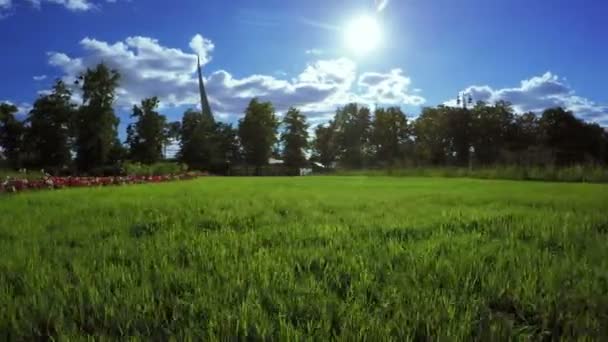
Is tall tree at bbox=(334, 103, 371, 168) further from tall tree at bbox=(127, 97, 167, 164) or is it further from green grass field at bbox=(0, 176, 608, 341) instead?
green grass field at bbox=(0, 176, 608, 341)

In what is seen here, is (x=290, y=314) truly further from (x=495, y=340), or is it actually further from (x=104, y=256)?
(x=104, y=256)

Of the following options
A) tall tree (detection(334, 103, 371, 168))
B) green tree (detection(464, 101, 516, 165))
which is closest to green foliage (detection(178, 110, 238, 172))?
tall tree (detection(334, 103, 371, 168))

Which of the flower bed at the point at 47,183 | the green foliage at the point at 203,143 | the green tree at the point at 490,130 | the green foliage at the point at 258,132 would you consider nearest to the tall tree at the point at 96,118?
the green foliage at the point at 203,143

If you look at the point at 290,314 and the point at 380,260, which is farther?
the point at 380,260

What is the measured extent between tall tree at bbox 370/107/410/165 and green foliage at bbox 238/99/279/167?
52.4 feet

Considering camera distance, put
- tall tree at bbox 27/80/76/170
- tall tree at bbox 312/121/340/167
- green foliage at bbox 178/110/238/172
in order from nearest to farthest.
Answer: tall tree at bbox 27/80/76/170
green foliage at bbox 178/110/238/172
tall tree at bbox 312/121/340/167

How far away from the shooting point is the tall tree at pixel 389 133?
198 ft

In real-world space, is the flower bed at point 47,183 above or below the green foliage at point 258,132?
below

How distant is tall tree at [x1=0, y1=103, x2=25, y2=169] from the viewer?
52531 millimetres

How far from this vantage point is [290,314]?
6.33 feet

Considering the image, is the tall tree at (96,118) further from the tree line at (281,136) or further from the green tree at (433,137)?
the green tree at (433,137)

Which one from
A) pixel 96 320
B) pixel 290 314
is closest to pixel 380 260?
pixel 290 314

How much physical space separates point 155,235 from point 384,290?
8.34 ft

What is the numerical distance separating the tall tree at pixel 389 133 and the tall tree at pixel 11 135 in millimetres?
45794
